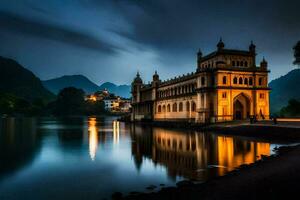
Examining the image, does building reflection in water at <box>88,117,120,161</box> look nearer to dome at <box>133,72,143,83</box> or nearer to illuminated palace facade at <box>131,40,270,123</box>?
illuminated palace facade at <box>131,40,270,123</box>

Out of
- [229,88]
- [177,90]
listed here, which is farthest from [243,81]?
[177,90]

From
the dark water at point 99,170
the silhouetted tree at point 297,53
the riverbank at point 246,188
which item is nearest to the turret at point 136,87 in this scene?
the silhouetted tree at point 297,53

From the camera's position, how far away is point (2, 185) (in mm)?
20625

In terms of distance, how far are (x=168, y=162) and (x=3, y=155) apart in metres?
18.8

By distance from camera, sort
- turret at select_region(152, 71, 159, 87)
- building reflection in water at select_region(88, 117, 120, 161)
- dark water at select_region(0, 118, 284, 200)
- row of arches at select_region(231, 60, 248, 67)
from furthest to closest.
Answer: turret at select_region(152, 71, 159, 87)
row of arches at select_region(231, 60, 248, 67)
building reflection in water at select_region(88, 117, 120, 161)
dark water at select_region(0, 118, 284, 200)

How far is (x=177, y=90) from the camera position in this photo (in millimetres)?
103375

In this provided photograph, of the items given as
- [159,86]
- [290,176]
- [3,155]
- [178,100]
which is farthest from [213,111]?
[290,176]

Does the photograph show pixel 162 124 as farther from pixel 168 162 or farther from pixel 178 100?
pixel 168 162

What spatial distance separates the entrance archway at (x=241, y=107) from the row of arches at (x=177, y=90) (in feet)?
48.4

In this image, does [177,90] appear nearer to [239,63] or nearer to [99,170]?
[239,63]

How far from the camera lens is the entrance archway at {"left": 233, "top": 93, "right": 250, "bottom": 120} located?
258ft

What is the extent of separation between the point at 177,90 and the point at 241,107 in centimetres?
2843

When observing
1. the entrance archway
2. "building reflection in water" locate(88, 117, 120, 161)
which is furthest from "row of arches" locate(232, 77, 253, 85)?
"building reflection in water" locate(88, 117, 120, 161)

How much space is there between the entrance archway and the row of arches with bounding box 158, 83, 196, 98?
580 inches
